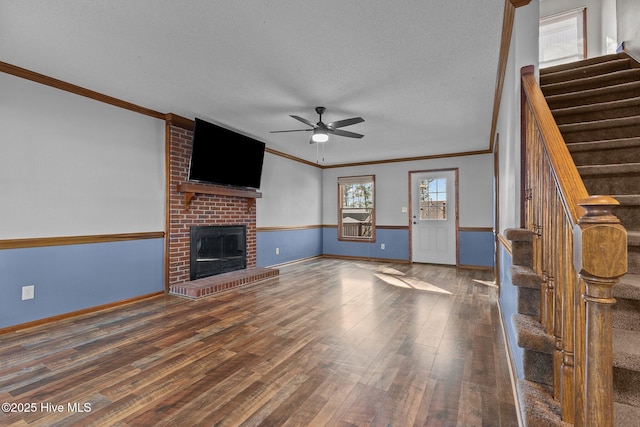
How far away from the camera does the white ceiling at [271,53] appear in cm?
191

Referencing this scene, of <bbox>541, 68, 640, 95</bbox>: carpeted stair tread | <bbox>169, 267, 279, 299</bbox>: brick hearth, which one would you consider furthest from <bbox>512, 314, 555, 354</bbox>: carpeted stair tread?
<bbox>169, 267, 279, 299</bbox>: brick hearth

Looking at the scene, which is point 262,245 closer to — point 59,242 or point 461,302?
point 59,242

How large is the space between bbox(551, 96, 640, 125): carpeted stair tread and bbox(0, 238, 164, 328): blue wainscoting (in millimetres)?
4335

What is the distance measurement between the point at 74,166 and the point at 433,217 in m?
5.79

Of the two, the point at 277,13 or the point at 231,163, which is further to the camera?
the point at 231,163

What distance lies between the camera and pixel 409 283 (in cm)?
449

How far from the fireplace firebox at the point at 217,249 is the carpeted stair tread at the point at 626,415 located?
4.18 metres

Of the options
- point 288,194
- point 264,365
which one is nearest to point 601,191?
point 264,365

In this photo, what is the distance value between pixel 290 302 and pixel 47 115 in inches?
121

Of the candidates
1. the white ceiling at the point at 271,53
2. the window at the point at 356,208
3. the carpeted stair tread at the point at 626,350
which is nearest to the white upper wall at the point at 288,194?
the window at the point at 356,208

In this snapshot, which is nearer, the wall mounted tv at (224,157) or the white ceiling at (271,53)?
the white ceiling at (271,53)

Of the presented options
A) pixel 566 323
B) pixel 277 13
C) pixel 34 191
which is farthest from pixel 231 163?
pixel 566 323

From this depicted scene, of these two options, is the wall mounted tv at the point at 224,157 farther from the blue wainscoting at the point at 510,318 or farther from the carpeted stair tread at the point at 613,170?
the carpeted stair tread at the point at 613,170

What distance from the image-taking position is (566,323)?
898mm
